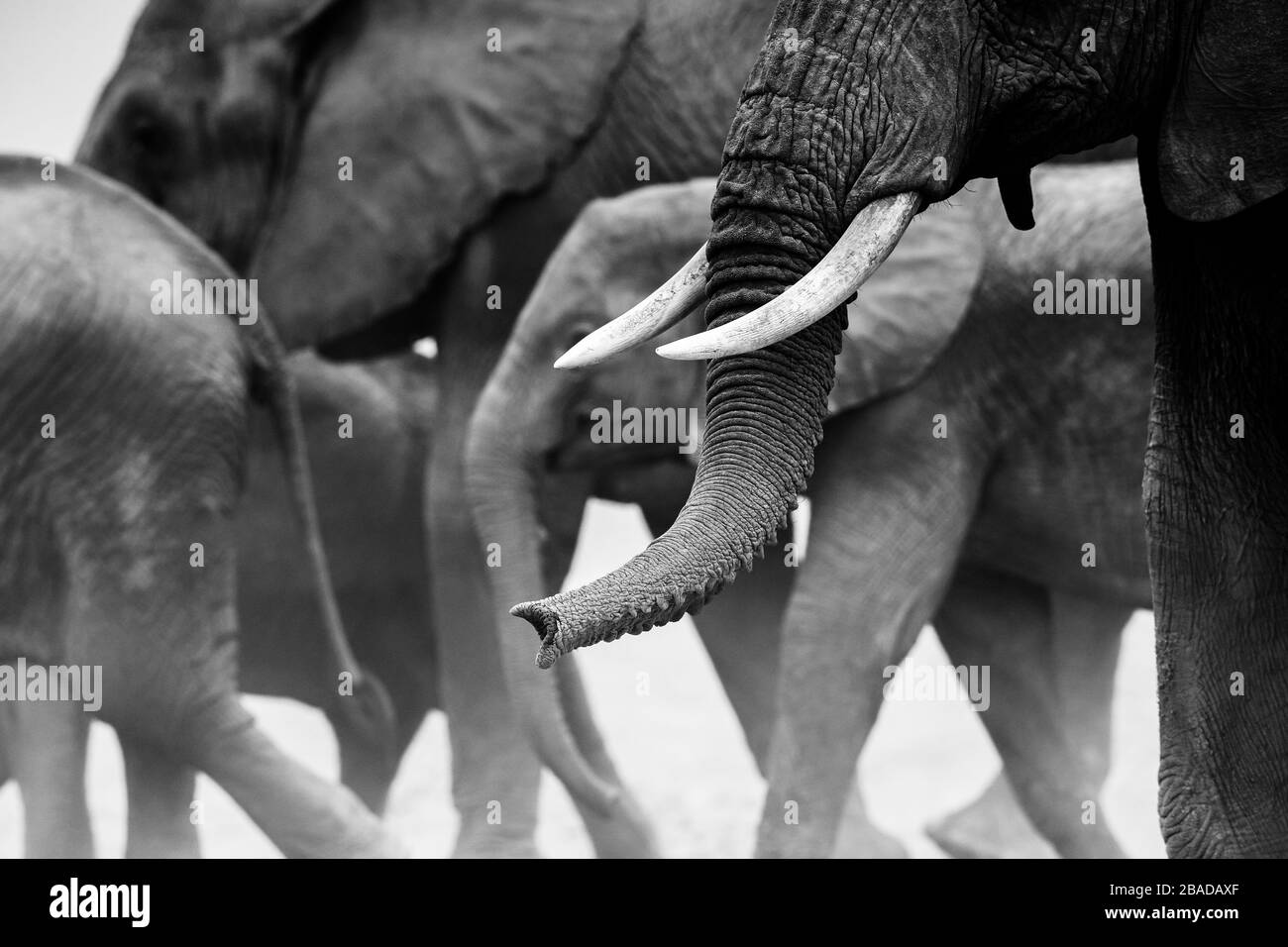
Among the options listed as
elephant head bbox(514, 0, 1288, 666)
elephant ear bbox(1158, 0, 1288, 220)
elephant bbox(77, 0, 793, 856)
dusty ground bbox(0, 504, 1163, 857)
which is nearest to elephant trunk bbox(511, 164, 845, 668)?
elephant head bbox(514, 0, 1288, 666)

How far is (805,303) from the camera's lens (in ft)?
6.82

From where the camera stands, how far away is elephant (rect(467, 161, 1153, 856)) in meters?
4.81

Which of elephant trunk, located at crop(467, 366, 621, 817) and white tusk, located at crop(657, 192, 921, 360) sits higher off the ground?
elephant trunk, located at crop(467, 366, 621, 817)

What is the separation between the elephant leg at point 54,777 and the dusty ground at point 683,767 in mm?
1387

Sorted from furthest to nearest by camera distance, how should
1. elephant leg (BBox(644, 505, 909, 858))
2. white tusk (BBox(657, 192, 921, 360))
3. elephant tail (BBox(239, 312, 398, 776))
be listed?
elephant leg (BBox(644, 505, 909, 858))
elephant tail (BBox(239, 312, 398, 776))
white tusk (BBox(657, 192, 921, 360))

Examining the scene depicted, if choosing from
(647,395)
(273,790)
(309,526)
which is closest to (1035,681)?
(647,395)

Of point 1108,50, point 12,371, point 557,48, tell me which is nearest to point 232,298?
point 12,371

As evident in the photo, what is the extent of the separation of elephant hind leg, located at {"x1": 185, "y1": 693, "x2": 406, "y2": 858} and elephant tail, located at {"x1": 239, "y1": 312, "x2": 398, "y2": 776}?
51 centimetres

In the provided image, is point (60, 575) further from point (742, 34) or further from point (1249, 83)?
point (1249, 83)

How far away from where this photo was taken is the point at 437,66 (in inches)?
237

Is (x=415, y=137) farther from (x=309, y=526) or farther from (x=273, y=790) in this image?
(x=273, y=790)

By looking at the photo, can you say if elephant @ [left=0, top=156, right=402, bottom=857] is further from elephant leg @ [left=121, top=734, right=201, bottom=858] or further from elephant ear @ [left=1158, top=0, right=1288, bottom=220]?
elephant ear @ [left=1158, top=0, right=1288, bottom=220]

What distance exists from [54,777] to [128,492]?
69 centimetres

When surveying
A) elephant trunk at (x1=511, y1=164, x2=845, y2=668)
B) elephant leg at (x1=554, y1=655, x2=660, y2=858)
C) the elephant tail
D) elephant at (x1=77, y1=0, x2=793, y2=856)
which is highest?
elephant at (x1=77, y1=0, x2=793, y2=856)
